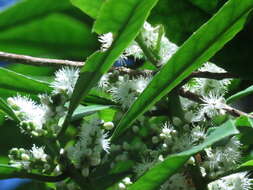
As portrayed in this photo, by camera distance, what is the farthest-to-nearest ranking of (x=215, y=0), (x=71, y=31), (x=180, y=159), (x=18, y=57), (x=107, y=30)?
1. (x=71, y=31)
2. (x=215, y=0)
3. (x=18, y=57)
4. (x=107, y=30)
5. (x=180, y=159)

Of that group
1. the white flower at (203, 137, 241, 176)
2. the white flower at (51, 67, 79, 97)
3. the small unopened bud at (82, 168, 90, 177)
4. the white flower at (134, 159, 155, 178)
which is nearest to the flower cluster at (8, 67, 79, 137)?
the white flower at (51, 67, 79, 97)

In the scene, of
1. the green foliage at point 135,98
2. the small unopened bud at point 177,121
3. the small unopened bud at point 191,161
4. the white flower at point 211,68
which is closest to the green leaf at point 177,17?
the green foliage at point 135,98

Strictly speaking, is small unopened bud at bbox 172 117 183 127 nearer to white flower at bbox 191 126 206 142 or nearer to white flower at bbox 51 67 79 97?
white flower at bbox 191 126 206 142

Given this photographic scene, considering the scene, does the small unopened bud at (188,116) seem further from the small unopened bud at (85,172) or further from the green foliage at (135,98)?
the small unopened bud at (85,172)

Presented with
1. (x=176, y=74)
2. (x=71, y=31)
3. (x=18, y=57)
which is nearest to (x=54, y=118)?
(x=18, y=57)

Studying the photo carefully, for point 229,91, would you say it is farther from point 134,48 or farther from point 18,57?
point 18,57

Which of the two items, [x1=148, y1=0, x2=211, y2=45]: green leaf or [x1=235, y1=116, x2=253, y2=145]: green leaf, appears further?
[x1=148, y1=0, x2=211, y2=45]: green leaf
